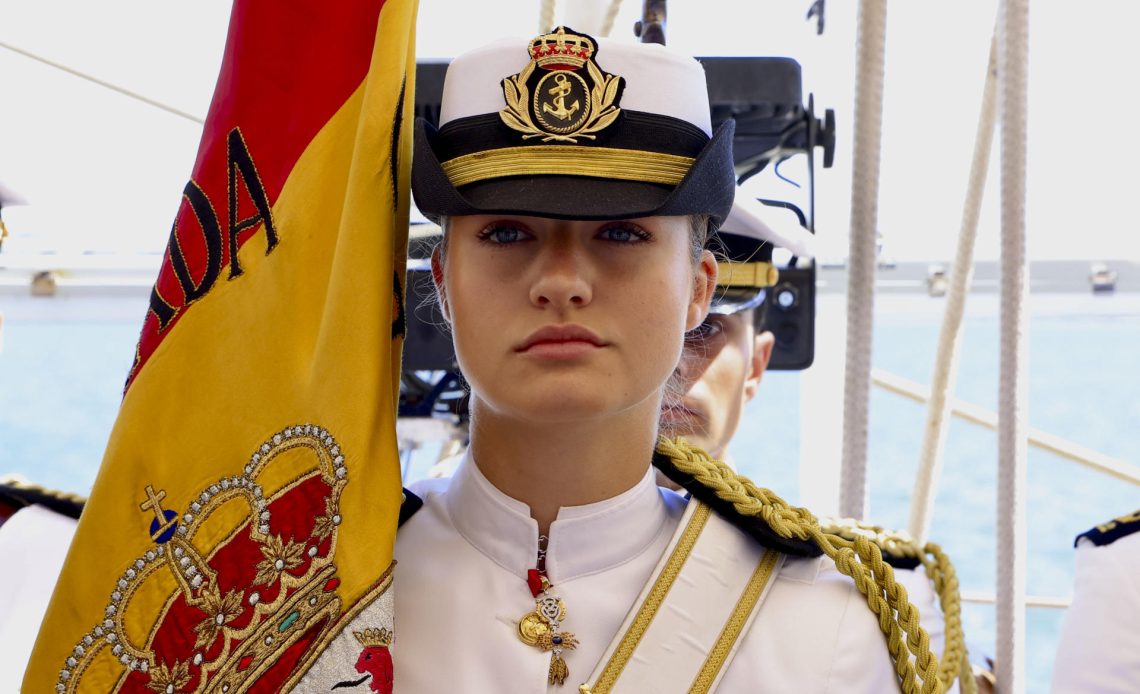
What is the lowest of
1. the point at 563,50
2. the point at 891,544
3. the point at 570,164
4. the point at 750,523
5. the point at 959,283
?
the point at 891,544

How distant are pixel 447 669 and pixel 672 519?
33 centimetres

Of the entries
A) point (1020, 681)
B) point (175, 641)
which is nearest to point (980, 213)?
point (1020, 681)

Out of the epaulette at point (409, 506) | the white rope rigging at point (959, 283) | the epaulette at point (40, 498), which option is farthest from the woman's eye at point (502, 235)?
the white rope rigging at point (959, 283)

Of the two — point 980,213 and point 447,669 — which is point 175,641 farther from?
point 980,213

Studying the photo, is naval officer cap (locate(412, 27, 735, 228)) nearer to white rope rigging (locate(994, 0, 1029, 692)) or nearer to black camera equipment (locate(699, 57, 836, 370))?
white rope rigging (locate(994, 0, 1029, 692))

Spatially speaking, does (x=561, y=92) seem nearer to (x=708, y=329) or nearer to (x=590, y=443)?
(x=590, y=443)

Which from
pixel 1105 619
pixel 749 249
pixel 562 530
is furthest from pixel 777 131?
pixel 562 530

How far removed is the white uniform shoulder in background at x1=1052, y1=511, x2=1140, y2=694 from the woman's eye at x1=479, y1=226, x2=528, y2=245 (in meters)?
0.97

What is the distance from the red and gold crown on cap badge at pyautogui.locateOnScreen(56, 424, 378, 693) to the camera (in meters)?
1.38

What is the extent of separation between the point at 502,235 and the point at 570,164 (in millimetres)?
101

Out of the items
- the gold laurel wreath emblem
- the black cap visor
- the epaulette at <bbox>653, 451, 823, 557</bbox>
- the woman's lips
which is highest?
the gold laurel wreath emblem

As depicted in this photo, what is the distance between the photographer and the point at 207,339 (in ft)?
4.79

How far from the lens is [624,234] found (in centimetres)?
143

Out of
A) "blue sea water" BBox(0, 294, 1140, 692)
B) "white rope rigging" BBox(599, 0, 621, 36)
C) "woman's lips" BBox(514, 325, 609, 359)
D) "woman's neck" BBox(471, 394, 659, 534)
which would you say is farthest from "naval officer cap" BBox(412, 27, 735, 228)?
"blue sea water" BBox(0, 294, 1140, 692)
